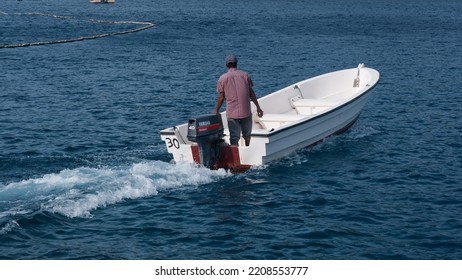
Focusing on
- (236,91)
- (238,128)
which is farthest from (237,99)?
(238,128)

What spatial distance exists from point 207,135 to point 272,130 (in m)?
1.52

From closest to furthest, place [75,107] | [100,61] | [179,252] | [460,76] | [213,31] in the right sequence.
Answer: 1. [179,252]
2. [75,107]
3. [460,76]
4. [100,61]
5. [213,31]

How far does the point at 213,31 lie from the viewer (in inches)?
2537

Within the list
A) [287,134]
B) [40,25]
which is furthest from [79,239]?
[40,25]

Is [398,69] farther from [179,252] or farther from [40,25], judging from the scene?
[40,25]

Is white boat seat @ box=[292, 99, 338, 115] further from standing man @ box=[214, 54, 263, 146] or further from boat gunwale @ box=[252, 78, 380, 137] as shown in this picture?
standing man @ box=[214, 54, 263, 146]

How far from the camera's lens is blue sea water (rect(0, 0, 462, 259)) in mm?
14688

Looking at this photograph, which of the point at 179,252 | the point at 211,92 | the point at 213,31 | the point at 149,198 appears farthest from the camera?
the point at 213,31

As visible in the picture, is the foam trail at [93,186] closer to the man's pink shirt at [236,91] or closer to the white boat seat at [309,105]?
the man's pink shirt at [236,91]

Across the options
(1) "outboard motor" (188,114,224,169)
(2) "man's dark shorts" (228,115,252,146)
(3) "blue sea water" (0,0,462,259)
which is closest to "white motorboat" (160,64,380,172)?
(1) "outboard motor" (188,114,224,169)

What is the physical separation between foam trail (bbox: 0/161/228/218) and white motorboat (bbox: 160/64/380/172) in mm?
407

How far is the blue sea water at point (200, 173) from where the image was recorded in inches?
578

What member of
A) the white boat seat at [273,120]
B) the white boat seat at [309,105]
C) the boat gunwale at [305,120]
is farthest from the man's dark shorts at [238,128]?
the white boat seat at [309,105]

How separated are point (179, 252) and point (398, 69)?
28.4 meters
